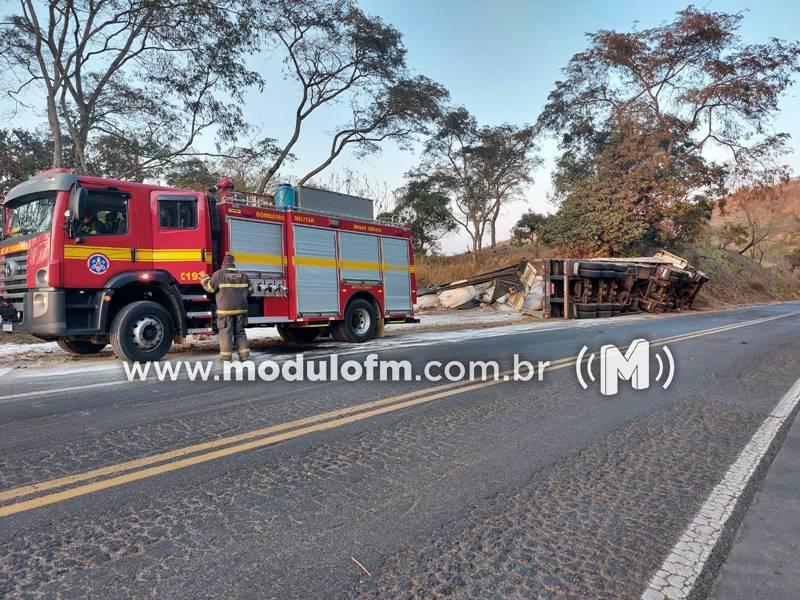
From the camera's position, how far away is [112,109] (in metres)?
19.2

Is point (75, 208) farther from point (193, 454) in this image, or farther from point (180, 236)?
point (193, 454)

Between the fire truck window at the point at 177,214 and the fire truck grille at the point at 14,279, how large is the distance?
6.40 ft

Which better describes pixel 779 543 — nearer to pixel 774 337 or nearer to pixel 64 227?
pixel 64 227

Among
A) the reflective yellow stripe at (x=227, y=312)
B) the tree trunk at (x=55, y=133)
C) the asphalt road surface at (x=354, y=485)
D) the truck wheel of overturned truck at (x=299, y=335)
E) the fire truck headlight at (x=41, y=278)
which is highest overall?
the tree trunk at (x=55, y=133)

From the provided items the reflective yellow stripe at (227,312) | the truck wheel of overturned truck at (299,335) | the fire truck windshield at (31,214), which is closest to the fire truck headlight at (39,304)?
the fire truck windshield at (31,214)

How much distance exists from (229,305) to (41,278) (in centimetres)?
254

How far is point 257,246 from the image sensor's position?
360 inches

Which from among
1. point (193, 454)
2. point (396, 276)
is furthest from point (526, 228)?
point (193, 454)

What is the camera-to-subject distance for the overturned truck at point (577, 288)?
735 inches

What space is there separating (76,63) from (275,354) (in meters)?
14.6

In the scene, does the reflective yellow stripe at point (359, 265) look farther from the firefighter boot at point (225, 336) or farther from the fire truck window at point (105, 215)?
the fire truck window at point (105, 215)

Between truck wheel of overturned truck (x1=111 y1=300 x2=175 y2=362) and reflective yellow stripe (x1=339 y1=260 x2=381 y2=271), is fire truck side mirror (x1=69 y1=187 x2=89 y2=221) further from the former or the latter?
reflective yellow stripe (x1=339 y1=260 x2=381 y2=271)

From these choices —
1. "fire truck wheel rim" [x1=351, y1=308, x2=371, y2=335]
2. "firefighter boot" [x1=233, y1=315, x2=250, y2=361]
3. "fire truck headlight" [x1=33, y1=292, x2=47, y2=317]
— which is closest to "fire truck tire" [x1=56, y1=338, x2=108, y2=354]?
"fire truck headlight" [x1=33, y1=292, x2=47, y2=317]

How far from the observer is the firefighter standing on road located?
787 cm
